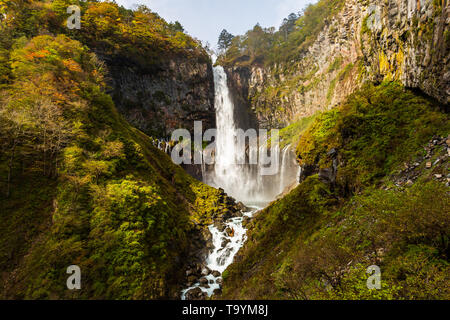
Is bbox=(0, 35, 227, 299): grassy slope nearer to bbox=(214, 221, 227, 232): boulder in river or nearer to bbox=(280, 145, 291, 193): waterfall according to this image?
bbox=(214, 221, 227, 232): boulder in river

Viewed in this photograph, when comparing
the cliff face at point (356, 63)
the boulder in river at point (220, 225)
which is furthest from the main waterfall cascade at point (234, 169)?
the boulder in river at point (220, 225)

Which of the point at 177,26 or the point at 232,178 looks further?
the point at 177,26

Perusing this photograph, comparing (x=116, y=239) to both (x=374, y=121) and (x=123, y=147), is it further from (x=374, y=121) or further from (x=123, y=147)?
(x=374, y=121)

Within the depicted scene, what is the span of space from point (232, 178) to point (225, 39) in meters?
46.7

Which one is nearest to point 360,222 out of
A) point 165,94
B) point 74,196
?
point 74,196

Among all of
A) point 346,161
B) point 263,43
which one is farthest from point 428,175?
point 263,43

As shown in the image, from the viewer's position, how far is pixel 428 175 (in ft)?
19.4

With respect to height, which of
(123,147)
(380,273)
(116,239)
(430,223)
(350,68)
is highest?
(350,68)

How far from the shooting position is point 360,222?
6059 mm

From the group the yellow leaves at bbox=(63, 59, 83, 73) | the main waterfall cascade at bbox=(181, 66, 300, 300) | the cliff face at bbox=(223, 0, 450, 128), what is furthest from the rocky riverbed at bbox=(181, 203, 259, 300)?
the yellow leaves at bbox=(63, 59, 83, 73)

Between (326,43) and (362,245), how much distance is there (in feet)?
124

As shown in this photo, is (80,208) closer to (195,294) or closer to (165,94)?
(195,294)

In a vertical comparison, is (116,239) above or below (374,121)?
below

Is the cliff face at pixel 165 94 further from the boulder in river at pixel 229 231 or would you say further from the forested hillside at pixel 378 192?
the forested hillside at pixel 378 192
